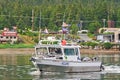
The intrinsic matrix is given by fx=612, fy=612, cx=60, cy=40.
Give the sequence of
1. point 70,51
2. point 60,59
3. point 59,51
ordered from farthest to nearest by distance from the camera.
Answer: point 70,51 → point 59,51 → point 60,59

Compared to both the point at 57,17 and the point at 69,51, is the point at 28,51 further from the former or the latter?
the point at 69,51

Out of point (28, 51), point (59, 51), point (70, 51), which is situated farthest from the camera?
point (28, 51)

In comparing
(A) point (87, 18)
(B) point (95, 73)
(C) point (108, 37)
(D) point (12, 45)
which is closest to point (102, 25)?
(A) point (87, 18)

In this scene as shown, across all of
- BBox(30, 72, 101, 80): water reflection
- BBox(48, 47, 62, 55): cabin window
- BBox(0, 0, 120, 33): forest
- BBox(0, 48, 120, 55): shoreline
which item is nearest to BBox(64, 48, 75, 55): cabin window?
BBox(48, 47, 62, 55): cabin window

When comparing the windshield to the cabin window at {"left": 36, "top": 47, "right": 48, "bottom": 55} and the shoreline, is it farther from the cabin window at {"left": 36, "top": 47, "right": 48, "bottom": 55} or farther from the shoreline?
the shoreline

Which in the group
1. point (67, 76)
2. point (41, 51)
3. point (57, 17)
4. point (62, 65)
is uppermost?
point (41, 51)

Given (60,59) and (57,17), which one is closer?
(60,59)

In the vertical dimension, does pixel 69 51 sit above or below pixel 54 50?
below

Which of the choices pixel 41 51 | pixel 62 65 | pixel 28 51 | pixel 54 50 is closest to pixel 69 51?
pixel 54 50

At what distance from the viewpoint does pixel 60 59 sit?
59.0 metres

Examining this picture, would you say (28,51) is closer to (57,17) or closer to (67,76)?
(57,17)

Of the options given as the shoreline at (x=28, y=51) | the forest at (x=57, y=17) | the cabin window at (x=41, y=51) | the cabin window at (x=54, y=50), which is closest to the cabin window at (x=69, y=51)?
the cabin window at (x=54, y=50)

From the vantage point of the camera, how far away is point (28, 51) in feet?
371

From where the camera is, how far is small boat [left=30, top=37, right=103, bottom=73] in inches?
2309
